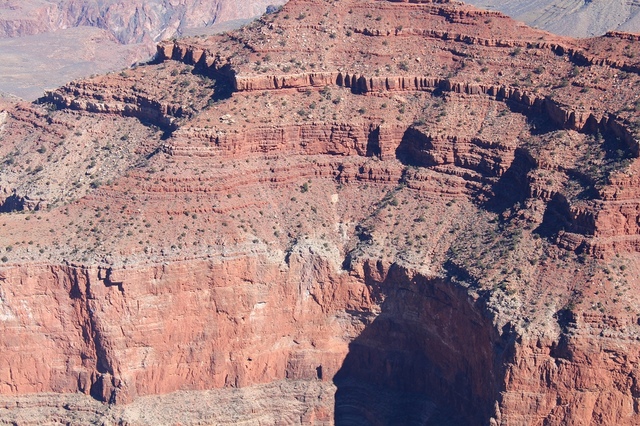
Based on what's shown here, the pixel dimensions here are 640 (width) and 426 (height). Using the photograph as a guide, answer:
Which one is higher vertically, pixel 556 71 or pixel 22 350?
pixel 556 71

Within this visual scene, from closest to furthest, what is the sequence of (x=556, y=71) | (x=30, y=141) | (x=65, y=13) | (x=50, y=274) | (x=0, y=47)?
(x=50, y=274)
(x=556, y=71)
(x=30, y=141)
(x=0, y=47)
(x=65, y=13)

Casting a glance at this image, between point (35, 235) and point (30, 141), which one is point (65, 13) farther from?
point (35, 235)

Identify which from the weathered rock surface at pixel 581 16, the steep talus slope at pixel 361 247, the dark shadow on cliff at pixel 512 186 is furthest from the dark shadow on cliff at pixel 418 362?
the weathered rock surface at pixel 581 16

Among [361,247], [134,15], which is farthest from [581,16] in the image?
[134,15]

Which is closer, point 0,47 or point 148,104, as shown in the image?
point 148,104

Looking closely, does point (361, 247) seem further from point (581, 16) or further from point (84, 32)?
point (84, 32)

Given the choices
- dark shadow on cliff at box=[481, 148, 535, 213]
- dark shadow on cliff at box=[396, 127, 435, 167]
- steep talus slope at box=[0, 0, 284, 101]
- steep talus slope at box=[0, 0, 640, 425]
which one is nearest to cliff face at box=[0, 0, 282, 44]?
steep talus slope at box=[0, 0, 284, 101]

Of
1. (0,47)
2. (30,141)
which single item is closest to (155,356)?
(30,141)
